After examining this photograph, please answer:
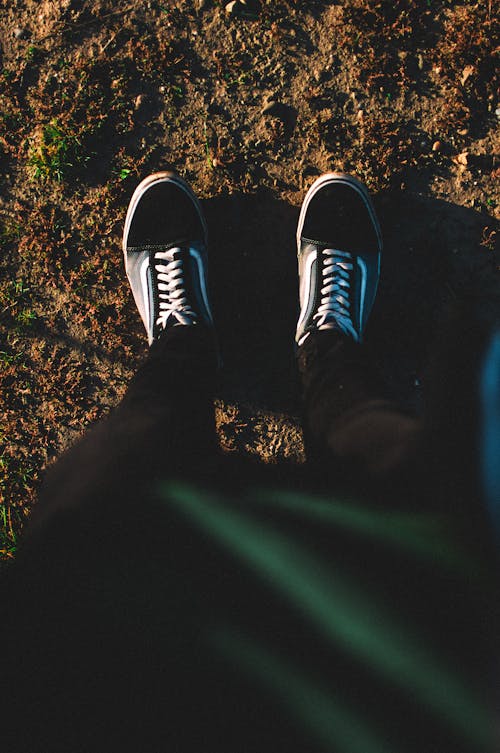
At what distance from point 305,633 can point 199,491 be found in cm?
59

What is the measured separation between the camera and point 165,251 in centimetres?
278

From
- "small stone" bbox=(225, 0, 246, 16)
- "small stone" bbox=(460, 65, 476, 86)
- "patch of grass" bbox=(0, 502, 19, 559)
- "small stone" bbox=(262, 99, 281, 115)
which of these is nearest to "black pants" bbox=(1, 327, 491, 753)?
"patch of grass" bbox=(0, 502, 19, 559)

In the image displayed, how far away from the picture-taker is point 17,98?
279cm

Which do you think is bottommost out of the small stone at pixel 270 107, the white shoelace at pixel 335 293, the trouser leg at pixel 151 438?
the trouser leg at pixel 151 438

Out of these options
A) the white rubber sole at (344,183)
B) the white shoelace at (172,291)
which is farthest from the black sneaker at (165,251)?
the white rubber sole at (344,183)

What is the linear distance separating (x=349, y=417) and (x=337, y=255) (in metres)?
1.01

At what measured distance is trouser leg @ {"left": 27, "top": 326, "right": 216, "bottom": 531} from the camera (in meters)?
1.86

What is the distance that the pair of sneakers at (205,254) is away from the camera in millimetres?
2672

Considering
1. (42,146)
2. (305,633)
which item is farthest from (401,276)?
(42,146)

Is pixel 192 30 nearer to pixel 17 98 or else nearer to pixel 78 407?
pixel 17 98

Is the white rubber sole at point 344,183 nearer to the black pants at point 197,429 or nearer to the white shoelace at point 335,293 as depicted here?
the white shoelace at point 335,293

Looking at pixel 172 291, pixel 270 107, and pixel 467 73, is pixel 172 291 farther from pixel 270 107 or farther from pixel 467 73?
pixel 467 73

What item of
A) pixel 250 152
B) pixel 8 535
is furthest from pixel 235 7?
pixel 8 535

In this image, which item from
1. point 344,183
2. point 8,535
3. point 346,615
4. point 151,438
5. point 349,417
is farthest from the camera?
point 8,535
